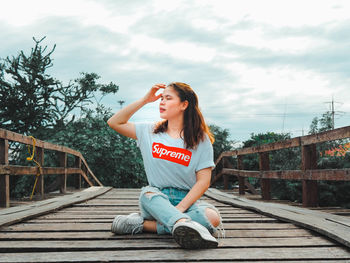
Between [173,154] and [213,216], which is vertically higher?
[173,154]

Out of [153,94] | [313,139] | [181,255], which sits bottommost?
[181,255]

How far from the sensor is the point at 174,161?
2740mm

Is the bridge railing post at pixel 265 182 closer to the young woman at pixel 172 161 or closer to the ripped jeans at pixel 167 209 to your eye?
the young woman at pixel 172 161

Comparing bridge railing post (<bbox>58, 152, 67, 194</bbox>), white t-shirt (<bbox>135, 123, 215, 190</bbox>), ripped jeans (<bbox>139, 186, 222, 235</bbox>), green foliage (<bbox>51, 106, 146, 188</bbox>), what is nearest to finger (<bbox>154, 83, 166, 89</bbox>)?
white t-shirt (<bbox>135, 123, 215, 190</bbox>)

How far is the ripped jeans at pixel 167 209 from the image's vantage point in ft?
8.02

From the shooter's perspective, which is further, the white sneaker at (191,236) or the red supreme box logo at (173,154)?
the red supreme box logo at (173,154)

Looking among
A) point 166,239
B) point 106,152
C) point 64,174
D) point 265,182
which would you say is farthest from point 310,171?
point 106,152

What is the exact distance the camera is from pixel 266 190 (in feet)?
19.9

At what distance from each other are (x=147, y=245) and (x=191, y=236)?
0.99ft

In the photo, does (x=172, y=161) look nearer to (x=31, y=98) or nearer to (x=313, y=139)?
(x=313, y=139)

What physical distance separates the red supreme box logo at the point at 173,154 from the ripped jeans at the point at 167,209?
218 millimetres

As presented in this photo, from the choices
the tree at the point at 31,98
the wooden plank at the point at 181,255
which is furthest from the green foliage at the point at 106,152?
the wooden plank at the point at 181,255

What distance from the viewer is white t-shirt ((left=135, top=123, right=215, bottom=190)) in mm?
2746

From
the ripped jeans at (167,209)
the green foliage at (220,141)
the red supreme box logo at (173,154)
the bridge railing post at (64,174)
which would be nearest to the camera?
the ripped jeans at (167,209)
